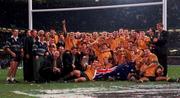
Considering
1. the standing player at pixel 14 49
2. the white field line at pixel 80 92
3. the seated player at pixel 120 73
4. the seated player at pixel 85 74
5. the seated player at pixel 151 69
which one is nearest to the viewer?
the white field line at pixel 80 92

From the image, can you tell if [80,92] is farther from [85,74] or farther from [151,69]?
[151,69]

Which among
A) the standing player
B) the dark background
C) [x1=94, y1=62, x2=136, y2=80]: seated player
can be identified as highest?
the dark background

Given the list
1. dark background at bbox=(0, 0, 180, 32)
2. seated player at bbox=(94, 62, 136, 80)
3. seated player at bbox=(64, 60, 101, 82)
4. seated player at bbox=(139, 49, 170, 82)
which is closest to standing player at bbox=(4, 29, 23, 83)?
seated player at bbox=(64, 60, 101, 82)

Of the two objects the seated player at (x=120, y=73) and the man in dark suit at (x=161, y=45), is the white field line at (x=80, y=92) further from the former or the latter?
the man in dark suit at (x=161, y=45)

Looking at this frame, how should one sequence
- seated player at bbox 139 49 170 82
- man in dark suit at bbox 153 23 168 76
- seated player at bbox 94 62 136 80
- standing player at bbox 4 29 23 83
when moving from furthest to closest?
man in dark suit at bbox 153 23 168 76
seated player at bbox 94 62 136 80
seated player at bbox 139 49 170 82
standing player at bbox 4 29 23 83

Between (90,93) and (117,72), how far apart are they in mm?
4704

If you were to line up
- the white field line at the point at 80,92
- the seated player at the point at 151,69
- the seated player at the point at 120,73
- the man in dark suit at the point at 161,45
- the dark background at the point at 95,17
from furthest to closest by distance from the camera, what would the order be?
the dark background at the point at 95,17 < the man in dark suit at the point at 161,45 < the seated player at the point at 120,73 < the seated player at the point at 151,69 < the white field line at the point at 80,92

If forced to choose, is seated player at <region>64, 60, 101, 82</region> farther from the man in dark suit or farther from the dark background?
the dark background

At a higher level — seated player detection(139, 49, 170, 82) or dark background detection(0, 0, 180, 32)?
dark background detection(0, 0, 180, 32)

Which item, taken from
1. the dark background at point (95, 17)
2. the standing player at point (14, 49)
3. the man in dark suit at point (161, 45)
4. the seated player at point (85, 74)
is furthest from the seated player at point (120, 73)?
the dark background at point (95, 17)

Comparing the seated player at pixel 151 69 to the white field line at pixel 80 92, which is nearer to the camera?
the white field line at pixel 80 92

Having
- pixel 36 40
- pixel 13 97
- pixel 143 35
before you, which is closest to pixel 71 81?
pixel 36 40

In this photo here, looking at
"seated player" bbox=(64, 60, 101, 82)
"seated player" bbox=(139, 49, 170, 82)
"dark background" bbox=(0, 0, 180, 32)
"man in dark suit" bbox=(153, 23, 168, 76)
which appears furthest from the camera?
"dark background" bbox=(0, 0, 180, 32)

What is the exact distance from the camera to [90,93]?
14758 millimetres
